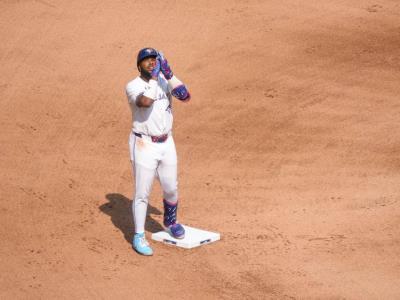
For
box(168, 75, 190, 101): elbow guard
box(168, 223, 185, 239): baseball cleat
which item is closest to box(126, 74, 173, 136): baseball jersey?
box(168, 75, 190, 101): elbow guard

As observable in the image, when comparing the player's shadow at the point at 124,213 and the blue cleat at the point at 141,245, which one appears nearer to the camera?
the blue cleat at the point at 141,245

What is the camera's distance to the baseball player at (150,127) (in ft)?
35.6

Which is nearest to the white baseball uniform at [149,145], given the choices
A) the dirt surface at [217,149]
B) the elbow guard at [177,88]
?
the elbow guard at [177,88]

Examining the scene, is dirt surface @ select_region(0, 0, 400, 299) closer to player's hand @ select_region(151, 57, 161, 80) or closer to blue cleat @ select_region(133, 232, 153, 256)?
blue cleat @ select_region(133, 232, 153, 256)

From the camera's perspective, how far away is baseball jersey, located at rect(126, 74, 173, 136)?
10.9m

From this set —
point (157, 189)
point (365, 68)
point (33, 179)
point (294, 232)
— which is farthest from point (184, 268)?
→ point (365, 68)

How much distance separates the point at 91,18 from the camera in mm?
18062

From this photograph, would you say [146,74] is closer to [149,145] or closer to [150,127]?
[150,127]

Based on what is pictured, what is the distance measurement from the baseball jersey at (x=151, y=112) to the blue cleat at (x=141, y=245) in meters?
1.35

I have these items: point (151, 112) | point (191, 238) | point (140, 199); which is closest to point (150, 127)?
point (151, 112)

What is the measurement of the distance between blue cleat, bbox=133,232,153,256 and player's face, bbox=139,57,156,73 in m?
2.09

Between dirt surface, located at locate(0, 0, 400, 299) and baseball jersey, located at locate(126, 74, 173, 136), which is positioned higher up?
baseball jersey, located at locate(126, 74, 173, 136)

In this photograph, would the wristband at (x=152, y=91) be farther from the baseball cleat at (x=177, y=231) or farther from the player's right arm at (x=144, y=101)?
the baseball cleat at (x=177, y=231)

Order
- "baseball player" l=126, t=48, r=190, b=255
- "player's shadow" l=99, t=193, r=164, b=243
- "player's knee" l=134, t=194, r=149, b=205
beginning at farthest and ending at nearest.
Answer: "player's shadow" l=99, t=193, r=164, b=243, "player's knee" l=134, t=194, r=149, b=205, "baseball player" l=126, t=48, r=190, b=255
